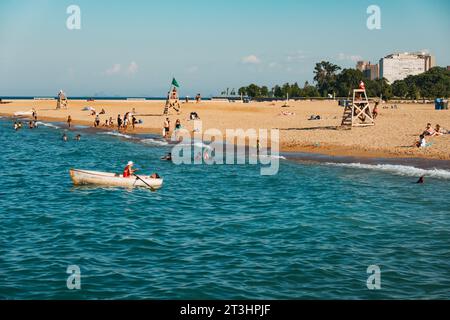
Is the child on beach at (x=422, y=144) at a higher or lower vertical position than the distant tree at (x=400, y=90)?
lower

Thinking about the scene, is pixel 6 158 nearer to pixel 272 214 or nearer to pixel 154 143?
pixel 154 143

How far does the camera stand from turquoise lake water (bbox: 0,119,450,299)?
1446cm

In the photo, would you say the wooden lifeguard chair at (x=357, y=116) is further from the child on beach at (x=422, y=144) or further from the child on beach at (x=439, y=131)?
the child on beach at (x=422, y=144)

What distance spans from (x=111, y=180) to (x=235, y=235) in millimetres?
11417

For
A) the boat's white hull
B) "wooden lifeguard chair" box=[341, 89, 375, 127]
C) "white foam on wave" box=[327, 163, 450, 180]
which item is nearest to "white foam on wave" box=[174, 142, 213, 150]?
"wooden lifeguard chair" box=[341, 89, 375, 127]

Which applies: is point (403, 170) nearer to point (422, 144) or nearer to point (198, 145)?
point (422, 144)

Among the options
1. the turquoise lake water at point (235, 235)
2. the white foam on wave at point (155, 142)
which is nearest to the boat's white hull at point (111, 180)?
the turquoise lake water at point (235, 235)

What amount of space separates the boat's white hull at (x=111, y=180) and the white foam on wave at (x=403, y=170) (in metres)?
12.8

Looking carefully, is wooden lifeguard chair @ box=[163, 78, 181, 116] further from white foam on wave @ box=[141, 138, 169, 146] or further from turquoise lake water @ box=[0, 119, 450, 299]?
turquoise lake water @ box=[0, 119, 450, 299]

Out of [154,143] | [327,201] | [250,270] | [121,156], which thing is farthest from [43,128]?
[250,270]

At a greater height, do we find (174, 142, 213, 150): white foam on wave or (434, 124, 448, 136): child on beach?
(434, 124, 448, 136): child on beach

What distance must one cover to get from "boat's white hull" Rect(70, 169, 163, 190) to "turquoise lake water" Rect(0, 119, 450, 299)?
1.68ft

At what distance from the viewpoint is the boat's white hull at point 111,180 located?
2847 cm
